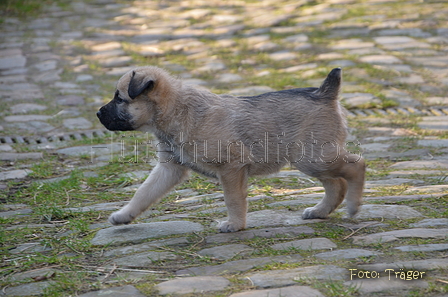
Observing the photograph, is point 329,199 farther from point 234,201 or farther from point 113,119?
point 113,119

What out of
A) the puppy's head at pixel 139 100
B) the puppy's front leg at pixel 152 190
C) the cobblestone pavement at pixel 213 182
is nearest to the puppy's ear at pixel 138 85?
the puppy's head at pixel 139 100

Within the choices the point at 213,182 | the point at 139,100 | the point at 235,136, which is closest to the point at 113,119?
the point at 139,100

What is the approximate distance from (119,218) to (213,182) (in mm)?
1231

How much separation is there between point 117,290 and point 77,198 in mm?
1983

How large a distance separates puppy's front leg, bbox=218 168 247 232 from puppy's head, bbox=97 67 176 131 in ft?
2.27

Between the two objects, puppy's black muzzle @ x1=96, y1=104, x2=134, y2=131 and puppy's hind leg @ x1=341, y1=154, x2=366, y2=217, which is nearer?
puppy's hind leg @ x1=341, y1=154, x2=366, y2=217

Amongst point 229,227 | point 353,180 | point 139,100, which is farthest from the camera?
point 139,100

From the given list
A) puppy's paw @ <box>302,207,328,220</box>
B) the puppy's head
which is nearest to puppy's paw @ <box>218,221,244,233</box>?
puppy's paw @ <box>302,207,328,220</box>

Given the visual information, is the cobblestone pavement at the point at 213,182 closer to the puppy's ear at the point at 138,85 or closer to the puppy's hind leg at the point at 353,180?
the puppy's hind leg at the point at 353,180

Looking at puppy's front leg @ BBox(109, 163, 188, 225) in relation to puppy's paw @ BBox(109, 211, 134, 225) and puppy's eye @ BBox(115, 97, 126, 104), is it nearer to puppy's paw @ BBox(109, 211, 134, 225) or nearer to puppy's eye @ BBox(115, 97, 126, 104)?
puppy's paw @ BBox(109, 211, 134, 225)

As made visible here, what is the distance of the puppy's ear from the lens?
3906 mm

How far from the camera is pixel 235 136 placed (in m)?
3.90

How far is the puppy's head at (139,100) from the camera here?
3963 mm

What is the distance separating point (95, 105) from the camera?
729cm
